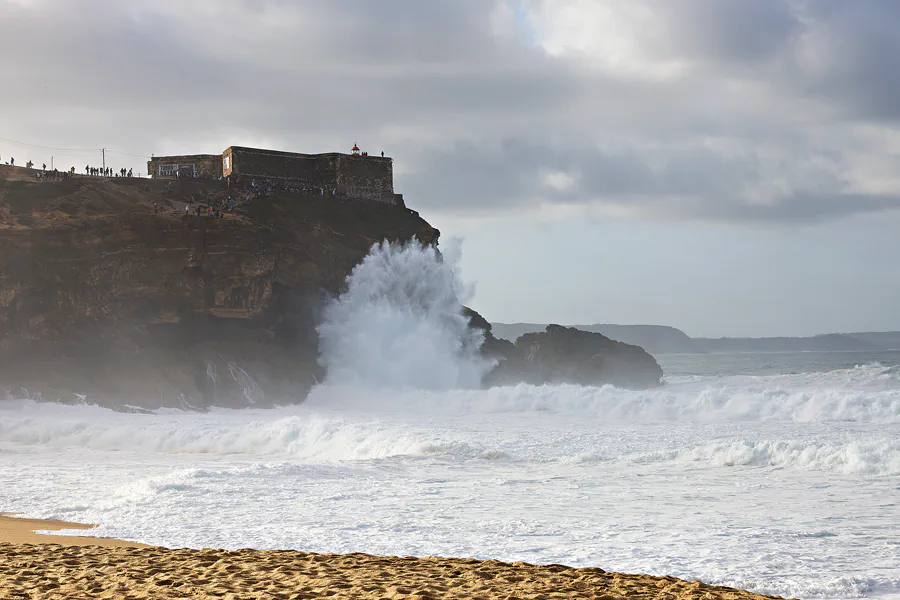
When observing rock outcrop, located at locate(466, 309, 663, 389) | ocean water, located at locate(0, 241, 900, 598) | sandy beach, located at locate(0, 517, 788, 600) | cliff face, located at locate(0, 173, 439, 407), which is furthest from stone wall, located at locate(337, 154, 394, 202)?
sandy beach, located at locate(0, 517, 788, 600)

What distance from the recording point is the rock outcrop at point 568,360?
39750 mm

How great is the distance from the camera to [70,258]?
30.1 m

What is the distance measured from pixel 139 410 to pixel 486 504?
18.6 m

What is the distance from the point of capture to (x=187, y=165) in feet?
131

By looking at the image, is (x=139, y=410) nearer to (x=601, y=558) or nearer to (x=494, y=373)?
(x=494, y=373)

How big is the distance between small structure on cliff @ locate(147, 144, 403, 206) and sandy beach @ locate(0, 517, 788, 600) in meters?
31.8

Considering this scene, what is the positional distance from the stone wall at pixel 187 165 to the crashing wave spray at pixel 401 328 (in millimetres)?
9224

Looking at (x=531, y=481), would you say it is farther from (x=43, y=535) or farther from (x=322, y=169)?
(x=322, y=169)

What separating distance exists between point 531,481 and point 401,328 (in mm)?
22868

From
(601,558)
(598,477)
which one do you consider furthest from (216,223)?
(601,558)

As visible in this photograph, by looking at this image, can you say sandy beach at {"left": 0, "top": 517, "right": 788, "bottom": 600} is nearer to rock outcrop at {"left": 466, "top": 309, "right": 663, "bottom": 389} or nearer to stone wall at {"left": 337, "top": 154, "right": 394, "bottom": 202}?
rock outcrop at {"left": 466, "top": 309, "right": 663, "bottom": 389}

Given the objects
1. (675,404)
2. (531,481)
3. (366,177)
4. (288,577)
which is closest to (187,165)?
(366,177)

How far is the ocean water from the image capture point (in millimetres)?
8633

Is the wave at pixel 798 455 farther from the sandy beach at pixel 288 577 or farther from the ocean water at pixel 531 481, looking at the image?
the sandy beach at pixel 288 577
